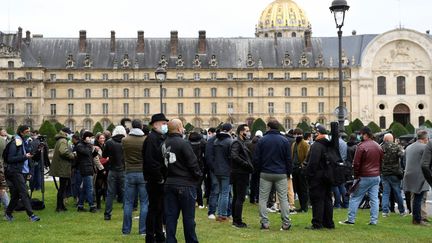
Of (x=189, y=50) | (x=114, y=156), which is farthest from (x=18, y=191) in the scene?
(x=189, y=50)

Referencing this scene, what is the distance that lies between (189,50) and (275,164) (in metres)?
62.9

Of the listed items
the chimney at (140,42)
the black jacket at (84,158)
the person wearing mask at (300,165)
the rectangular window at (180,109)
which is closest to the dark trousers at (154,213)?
the black jacket at (84,158)

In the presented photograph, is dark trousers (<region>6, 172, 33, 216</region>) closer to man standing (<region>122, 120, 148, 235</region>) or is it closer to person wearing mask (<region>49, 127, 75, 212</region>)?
person wearing mask (<region>49, 127, 75, 212</region>)

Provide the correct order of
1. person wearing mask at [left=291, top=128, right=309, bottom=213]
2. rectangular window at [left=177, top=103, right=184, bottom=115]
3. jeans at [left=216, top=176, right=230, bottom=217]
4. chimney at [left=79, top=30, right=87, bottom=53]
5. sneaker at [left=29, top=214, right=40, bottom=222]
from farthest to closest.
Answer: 1. chimney at [left=79, top=30, right=87, bottom=53]
2. rectangular window at [left=177, top=103, right=184, bottom=115]
3. person wearing mask at [left=291, top=128, right=309, bottom=213]
4. jeans at [left=216, top=176, right=230, bottom=217]
5. sneaker at [left=29, top=214, right=40, bottom=222]

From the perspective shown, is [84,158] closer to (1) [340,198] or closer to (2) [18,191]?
(2) [18,191]

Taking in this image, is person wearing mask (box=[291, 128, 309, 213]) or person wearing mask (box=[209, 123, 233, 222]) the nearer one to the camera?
person wearing mask (box=[209, 123, 233, 222])


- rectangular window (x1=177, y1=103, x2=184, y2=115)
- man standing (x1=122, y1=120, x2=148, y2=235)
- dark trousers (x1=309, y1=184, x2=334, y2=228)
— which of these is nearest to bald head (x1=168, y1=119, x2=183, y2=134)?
man standing (x1=122, y1=120, x2=148, y2=235)

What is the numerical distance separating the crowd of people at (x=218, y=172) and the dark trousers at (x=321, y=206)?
2cm

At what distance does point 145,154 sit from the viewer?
1089 cm

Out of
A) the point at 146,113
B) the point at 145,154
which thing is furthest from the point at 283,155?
the point at 146,113

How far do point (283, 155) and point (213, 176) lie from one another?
2517mm

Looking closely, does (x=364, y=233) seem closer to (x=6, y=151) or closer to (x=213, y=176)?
(x=213, y=176)

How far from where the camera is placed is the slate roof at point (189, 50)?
7262cm

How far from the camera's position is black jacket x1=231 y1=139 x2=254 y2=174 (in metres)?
13.4
